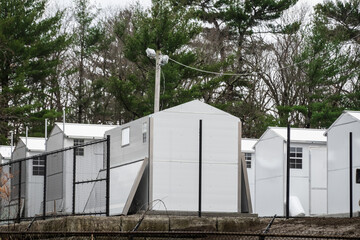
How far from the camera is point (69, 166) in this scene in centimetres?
2769

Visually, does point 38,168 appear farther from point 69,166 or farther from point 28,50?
point 28,50

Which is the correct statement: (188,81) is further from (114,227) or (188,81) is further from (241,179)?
(114,227)

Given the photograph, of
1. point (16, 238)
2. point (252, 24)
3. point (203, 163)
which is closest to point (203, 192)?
point (203, 163)

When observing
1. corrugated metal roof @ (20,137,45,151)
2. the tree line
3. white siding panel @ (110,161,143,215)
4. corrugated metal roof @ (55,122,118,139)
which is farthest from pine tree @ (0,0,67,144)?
white siding panel @ (110,161,143,215)

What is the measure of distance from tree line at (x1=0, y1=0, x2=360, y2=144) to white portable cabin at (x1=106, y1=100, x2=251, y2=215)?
21227 millimetres

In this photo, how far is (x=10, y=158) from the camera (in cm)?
3738

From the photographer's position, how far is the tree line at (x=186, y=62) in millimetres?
45906

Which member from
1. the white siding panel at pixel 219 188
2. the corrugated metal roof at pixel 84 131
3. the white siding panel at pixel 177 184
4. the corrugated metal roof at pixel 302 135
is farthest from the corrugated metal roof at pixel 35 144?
the white siding panel at pixel 219 188

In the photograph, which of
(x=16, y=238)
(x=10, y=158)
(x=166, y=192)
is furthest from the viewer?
(x=10, y=158)

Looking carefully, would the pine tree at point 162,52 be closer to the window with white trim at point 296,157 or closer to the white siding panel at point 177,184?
the window with white trim at point 296,157

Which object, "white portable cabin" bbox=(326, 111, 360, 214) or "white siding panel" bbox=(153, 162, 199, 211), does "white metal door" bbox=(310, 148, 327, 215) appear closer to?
"white portable cabin" bbox=(326, 111, 360, 214)

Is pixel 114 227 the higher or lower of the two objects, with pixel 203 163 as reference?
lower

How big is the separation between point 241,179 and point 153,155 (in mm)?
2790

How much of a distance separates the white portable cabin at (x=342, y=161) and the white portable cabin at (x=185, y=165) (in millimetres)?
5269
